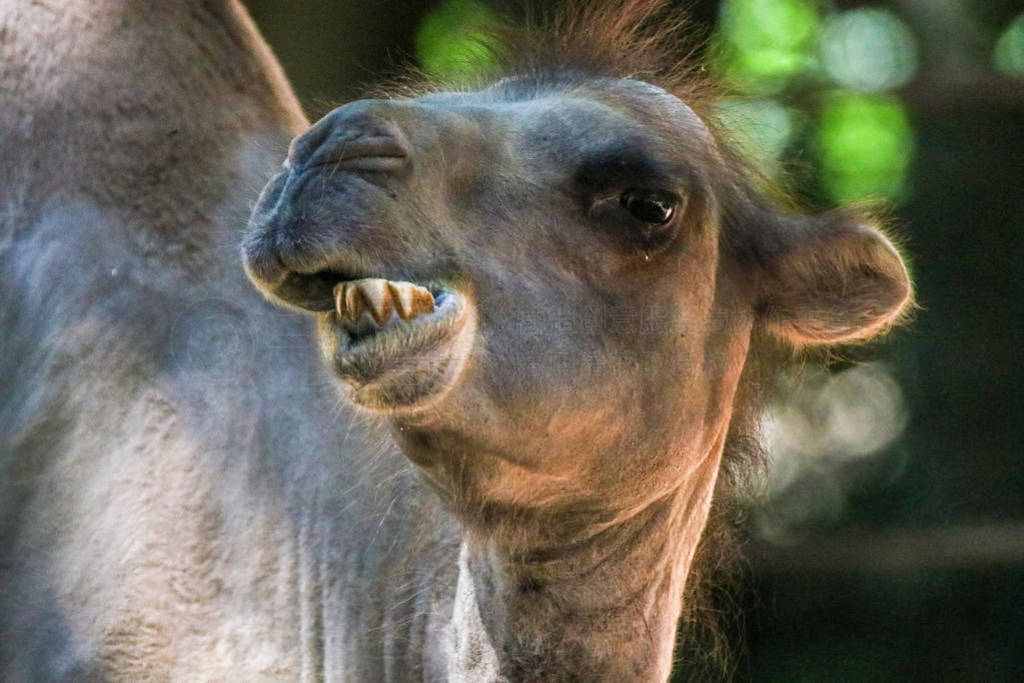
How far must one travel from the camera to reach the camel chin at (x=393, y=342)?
2789 mm

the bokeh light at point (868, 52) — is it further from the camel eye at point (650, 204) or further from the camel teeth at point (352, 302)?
the camel teeth at point (352, 302)

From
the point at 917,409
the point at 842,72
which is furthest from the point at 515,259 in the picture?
the point at 842,72

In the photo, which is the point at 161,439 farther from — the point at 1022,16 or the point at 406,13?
the point at 1022,16

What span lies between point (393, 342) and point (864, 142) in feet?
18.6

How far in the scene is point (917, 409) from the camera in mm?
7645

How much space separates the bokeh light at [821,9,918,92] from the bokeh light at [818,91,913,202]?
91 millimetres

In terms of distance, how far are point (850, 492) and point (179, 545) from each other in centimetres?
449

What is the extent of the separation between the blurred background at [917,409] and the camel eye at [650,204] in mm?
3956

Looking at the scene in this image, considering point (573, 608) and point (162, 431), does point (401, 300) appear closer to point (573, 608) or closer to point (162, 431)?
point (573, 608)

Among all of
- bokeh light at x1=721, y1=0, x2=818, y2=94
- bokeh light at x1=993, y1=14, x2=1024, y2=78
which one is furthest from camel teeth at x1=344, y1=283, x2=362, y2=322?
bokeh light at x1=993, y1=14, x2=1024, y2=78

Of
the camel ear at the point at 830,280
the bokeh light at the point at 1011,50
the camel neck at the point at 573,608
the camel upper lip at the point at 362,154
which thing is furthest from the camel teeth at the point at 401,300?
the bokeh light at the point at 1011,50

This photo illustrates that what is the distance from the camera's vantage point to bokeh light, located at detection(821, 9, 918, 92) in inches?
312

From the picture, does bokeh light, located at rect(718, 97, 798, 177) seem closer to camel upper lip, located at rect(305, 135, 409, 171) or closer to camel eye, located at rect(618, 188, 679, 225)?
camel eye, located at rect(618, 188, 679, 225)

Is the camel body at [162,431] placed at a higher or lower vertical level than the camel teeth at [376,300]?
lower
